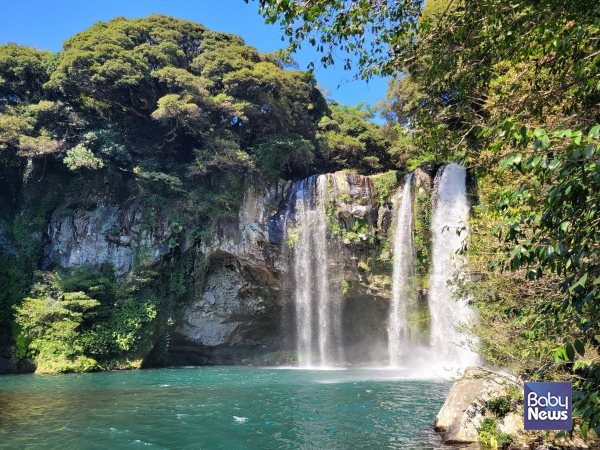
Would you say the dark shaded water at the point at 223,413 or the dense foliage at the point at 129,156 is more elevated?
the dense foliage at the point at 129,156

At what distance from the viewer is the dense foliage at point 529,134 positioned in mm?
2480

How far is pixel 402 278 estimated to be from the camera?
17547 mm

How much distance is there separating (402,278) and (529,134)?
50.0ft

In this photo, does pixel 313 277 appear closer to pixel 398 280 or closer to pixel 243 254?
pixel 243 254

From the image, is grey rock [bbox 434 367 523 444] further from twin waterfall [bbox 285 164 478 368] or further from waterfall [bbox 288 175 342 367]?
waterfall [bbox 288 175 342 367]

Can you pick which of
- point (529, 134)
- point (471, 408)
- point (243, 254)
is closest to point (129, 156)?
point (243, 254)

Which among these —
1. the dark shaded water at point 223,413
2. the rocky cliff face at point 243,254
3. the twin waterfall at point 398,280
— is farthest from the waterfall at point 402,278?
the dark shaded water at point 223,413

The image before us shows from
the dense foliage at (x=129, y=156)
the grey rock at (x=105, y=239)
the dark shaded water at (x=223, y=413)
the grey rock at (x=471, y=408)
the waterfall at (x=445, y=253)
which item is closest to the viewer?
the grey rock at (x=471, y=408)

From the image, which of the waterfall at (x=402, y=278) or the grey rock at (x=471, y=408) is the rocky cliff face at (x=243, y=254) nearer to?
the waterfall at (x=402, y=278)

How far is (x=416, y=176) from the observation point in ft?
57.8

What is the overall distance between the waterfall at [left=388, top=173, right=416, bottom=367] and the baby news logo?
1418cm

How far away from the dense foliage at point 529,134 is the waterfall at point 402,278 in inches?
393

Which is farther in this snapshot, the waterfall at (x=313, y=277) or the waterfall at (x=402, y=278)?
the waterfall at (x=313, y=277)

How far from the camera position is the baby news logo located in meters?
3.24
